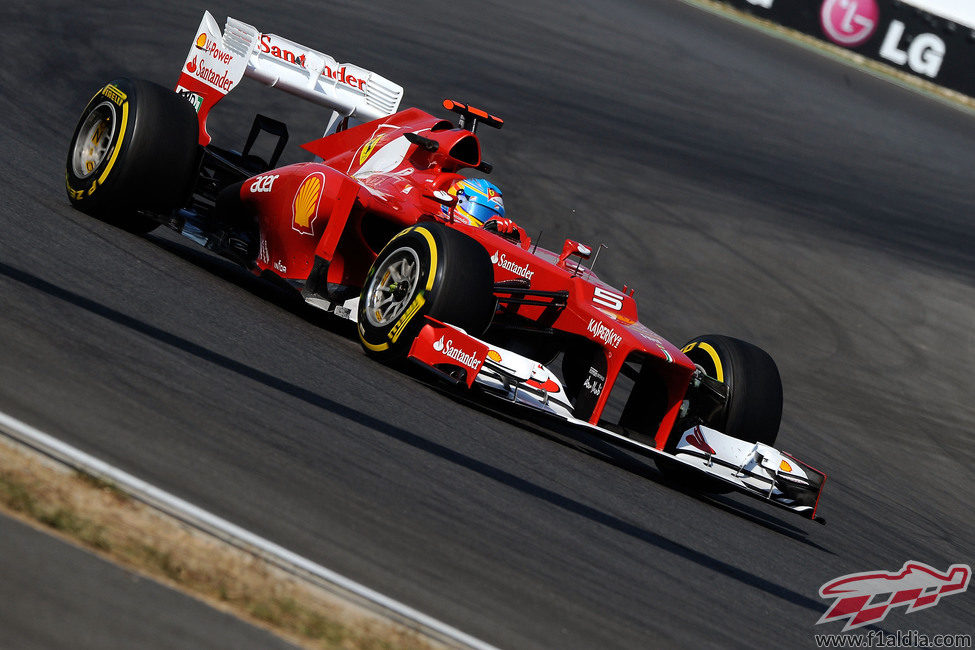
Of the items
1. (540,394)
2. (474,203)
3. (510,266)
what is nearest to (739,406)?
(540,394)

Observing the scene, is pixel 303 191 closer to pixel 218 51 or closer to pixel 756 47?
pixel 218 51

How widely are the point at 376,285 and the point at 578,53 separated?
15236 mm

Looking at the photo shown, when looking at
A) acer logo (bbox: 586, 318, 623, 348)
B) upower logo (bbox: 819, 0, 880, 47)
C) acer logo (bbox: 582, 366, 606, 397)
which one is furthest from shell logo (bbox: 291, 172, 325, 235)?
upower logo (bbox: 819, 0, 880, 47)

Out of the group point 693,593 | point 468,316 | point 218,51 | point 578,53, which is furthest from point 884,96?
point 693,593

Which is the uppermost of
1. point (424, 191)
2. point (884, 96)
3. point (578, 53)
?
point (884, 96)

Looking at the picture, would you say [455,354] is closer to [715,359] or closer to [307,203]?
[307,203]

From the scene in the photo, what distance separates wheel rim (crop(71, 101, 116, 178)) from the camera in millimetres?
9750

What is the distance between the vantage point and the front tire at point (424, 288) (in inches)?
303

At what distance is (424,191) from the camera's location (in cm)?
901

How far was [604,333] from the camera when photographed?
25.8ft

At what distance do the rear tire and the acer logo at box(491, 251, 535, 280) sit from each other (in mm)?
2587

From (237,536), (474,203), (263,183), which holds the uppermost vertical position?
(474,203)

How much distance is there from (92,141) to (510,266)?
12.0 ft

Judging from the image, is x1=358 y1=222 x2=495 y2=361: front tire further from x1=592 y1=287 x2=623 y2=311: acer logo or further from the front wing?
x1=592 y1=287 x2=623 y2=311: acer logo
